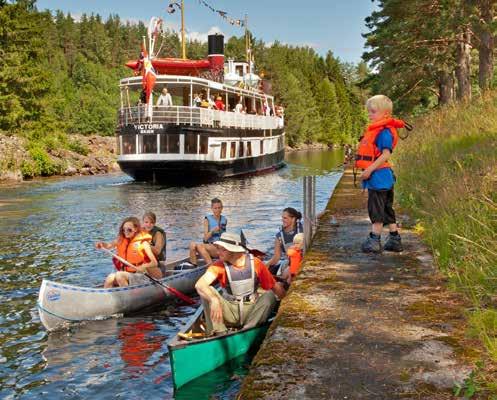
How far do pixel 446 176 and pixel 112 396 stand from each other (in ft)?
20.1

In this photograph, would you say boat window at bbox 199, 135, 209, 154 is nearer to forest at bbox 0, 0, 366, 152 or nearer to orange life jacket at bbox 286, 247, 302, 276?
forest at bbox 0, 0, 366, 152

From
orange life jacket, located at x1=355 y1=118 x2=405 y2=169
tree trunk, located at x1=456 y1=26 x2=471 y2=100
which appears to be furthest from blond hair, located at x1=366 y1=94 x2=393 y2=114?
tree trunk, located at x1=456 y1=26 x2=471 y2=100

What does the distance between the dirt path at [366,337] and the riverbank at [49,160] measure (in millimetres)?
29462

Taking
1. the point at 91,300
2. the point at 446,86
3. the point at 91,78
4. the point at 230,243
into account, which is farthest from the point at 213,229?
the point at 91,78

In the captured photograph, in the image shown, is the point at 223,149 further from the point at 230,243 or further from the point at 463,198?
the point at 230,243

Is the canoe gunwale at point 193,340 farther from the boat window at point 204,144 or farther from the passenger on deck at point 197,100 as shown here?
the passenger on deck at point 197,100

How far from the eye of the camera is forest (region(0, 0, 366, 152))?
41.2 m

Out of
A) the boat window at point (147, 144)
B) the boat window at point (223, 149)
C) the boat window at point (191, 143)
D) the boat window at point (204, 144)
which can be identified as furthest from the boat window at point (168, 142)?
the boat window at point (223, 149)

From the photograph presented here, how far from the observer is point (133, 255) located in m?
9.84

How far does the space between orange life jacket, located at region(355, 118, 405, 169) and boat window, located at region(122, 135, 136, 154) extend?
22996 mm

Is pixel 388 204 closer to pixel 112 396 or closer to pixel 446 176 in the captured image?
pixel 446 176

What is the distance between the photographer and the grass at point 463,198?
18.2ft

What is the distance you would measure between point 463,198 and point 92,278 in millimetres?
7063

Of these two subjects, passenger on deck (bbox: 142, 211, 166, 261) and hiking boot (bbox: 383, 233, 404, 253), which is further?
passenger on deck (bbox: 142, 211, 166, 261)
